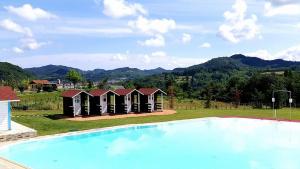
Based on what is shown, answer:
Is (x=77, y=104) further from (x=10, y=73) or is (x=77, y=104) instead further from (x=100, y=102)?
(x=10, y=73)

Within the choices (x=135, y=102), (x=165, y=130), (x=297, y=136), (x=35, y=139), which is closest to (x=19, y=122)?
(x=35, y=139)

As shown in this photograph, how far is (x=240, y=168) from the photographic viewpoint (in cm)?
1662

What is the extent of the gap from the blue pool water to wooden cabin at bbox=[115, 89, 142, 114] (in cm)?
734

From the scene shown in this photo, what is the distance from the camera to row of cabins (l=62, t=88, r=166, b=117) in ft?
105

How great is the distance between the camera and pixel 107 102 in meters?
34.4

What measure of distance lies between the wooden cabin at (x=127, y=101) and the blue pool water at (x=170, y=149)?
7.34 meters

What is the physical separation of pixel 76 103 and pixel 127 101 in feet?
16.8

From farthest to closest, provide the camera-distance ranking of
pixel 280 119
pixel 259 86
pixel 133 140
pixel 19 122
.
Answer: pixel 259 86, pixel 280 119, pixel 19 122, pixel 133 140

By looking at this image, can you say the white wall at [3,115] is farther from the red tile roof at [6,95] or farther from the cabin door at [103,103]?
the cabin door at [103,103]

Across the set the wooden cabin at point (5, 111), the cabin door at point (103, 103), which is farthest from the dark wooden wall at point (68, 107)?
the wooden cabin at point (5, 111)

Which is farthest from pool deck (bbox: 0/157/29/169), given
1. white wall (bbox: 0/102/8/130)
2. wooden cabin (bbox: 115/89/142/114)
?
wooden cabin (bbox: 115/89/142/114)

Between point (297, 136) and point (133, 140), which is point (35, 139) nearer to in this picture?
point (133, 140)

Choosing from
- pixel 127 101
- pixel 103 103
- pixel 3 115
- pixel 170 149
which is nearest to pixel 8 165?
pixel 3 115

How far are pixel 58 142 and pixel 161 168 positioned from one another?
305 inches
